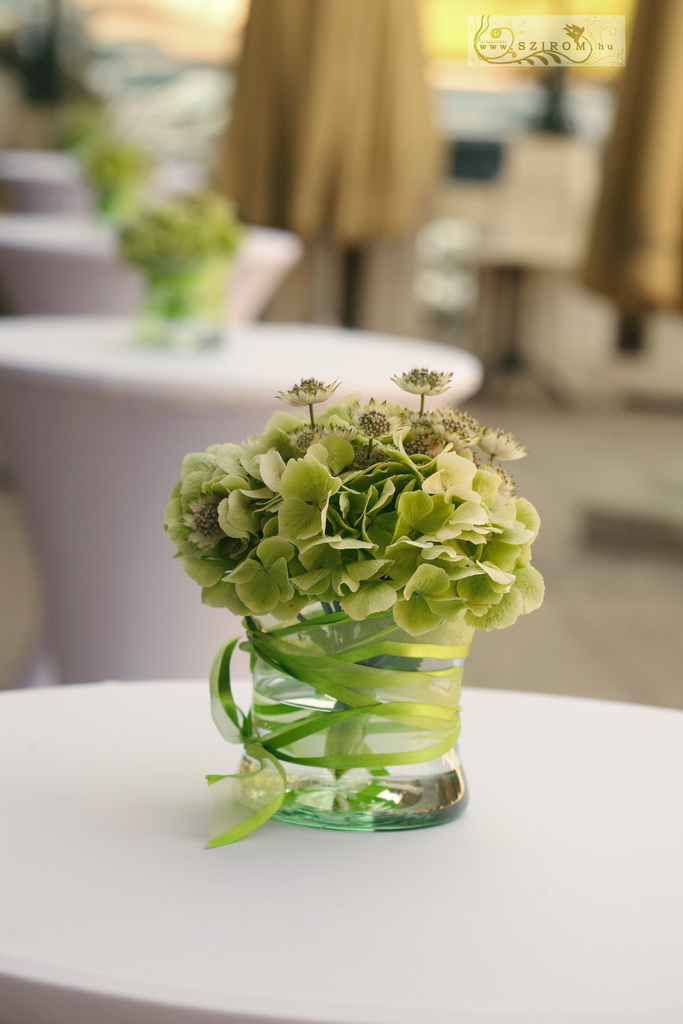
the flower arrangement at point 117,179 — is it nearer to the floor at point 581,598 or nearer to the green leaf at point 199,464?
the floor at point 581,598

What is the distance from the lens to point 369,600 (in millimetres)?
634

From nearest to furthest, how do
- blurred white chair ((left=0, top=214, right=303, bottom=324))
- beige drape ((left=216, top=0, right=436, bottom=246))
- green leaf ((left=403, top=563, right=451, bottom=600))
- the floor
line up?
green leaf ((left=403, top=563, right=451, bottom=600)) < the floor < blurred white chair ((left=0, top=214, right=303, bottom=324)) < beige drape ((left=216, top=0, right=436, bottom=246))

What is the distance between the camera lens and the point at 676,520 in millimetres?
3461

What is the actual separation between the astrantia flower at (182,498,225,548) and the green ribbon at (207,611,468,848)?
6 centimetres

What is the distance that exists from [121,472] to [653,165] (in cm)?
159

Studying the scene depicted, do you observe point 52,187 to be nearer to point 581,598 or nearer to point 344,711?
point 581,598

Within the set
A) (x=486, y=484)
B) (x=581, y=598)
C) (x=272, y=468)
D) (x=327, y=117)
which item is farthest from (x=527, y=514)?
(x=327, y=117)

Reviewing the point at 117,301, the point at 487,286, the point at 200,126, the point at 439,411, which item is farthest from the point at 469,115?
the point at 439,411

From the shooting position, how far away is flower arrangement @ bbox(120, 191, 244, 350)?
79.9 inches

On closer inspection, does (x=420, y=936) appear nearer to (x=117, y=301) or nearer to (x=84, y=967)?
(x=84, y=967)

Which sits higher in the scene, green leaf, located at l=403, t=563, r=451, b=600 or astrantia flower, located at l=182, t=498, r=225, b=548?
astrantia flower, located at l=182, t=498, r=225, b=548

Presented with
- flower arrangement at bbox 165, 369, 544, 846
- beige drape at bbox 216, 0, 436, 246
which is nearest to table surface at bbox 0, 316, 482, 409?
flower arrangement at bbox 165, 369, 544, 846

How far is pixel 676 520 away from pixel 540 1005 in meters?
3.07

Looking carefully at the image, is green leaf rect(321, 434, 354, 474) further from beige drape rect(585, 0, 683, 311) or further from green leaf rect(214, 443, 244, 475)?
beige drape rect(585, 0, 683, 311)
